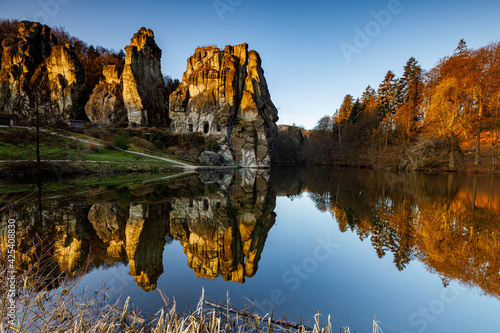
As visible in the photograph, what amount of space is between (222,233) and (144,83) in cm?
5049

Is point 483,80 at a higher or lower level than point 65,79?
lower

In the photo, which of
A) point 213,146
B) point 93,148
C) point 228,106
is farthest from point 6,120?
point 228,106

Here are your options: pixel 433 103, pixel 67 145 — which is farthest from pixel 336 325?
pixel 433 103

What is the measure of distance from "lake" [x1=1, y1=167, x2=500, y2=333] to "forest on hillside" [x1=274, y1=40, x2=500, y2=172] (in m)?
23.7

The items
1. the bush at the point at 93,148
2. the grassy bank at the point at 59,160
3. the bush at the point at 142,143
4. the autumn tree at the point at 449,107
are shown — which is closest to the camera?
the grassy bank at the point at 59,160

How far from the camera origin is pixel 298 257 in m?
5.57

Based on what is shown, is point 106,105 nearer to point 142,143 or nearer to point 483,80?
point 142,143

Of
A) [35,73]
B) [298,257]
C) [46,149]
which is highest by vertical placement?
[35,73]

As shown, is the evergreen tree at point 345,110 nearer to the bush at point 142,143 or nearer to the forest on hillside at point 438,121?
the forest on hillside at point 438,121

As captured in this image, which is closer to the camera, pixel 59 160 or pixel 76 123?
pixel 59 160

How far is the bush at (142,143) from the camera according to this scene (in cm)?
3494

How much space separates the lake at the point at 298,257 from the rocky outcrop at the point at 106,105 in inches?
1661

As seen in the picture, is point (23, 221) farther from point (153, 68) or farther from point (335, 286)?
point (153, 68)

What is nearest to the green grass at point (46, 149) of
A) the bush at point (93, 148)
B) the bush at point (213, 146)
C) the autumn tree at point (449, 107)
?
the bush at point (93, 148)
